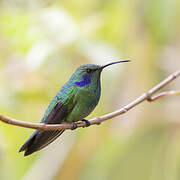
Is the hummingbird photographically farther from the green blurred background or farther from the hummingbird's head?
the green blurred background

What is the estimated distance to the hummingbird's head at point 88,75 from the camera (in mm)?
2420

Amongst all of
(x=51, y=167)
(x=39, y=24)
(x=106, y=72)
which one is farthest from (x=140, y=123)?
(x=39, y=24)

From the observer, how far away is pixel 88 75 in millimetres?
2451

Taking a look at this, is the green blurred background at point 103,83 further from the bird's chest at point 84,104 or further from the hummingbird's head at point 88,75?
the bird's chest at point 84,104

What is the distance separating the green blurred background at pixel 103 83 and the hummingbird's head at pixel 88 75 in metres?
0.35

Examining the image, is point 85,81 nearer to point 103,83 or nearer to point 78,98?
point 78,98

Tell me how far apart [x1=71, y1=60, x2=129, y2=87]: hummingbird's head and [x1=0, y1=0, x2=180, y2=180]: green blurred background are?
350 millimetres

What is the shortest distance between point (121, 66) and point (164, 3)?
0.59 metres

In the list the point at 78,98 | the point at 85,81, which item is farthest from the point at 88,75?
the point at 78,98

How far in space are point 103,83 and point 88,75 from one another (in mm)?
688

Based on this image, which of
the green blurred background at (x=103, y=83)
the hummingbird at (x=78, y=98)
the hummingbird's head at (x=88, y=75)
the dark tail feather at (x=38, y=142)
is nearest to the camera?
the dark tail feather at (x=38, y=142)

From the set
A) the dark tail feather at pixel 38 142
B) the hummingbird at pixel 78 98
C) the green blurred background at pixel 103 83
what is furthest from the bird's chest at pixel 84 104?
the green blurred background at pixel 103 83

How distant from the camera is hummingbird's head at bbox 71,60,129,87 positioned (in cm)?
242

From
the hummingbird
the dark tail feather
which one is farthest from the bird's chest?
the dark tail feather
